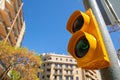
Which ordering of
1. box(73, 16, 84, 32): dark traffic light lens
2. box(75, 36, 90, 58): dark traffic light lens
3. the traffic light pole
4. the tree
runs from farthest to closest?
1. the tree
2. box(73, 16, 84, 32): dark traffic light lens
3. box(75, 36, 90, 58): dark traffic light lens
4. the traffic light pole

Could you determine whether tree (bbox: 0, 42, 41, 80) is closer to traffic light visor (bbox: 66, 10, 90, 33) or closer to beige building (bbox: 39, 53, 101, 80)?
traffic light visor (bbox: 66, 10, 90, 33)

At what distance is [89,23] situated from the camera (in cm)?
151

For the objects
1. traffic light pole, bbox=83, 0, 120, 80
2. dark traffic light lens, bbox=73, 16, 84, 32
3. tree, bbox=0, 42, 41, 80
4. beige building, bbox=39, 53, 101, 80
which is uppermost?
beige building, bbox=39, 53, 101, 80

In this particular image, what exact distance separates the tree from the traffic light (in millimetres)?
22355

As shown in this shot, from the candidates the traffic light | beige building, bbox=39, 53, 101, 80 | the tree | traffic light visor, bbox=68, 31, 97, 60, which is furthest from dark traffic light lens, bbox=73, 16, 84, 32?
beige building, bbox=39, 53, 101, 80

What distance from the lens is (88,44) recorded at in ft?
4.59

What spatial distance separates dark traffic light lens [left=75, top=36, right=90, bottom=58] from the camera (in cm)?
147

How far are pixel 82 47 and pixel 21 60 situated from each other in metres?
22.9

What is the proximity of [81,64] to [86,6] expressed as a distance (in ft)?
1.93

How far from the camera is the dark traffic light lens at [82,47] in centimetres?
147

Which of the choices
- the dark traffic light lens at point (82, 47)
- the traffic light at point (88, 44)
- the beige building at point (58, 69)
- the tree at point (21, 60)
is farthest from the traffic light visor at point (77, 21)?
the beige building at point (58, 69)

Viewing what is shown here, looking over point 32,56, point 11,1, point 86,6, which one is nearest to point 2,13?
point 11,1

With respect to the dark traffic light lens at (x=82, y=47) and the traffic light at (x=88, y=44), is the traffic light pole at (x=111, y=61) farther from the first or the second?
the dark traffic light lens at (x=82, y=47)

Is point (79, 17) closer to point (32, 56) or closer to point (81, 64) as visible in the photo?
point (81, 64)
